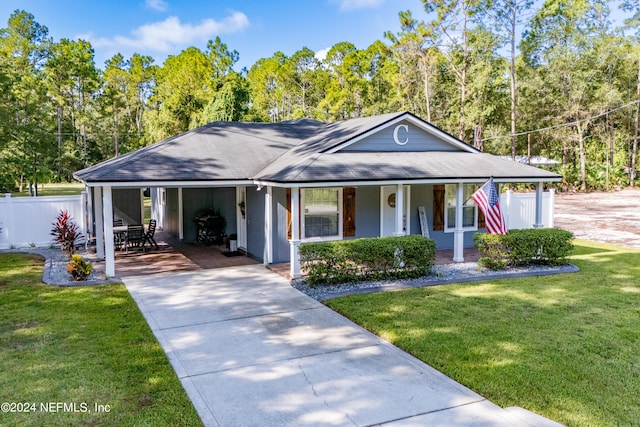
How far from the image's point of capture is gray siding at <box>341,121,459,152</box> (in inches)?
507

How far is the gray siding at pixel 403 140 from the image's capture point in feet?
42.3

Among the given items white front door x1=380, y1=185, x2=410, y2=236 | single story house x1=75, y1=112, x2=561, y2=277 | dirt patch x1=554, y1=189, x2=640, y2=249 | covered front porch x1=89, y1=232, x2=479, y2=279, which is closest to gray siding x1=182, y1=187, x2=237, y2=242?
single story house x1=75, y1=112, x2=561, y2=277

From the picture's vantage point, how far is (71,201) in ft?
48.2

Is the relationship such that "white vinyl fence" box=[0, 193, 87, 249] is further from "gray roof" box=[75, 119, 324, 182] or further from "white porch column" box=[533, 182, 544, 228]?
"white porch column" box=[533, 182, 544, 228]

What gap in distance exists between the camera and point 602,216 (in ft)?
73.9

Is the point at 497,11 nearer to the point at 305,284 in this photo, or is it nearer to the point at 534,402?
the point at 305,284

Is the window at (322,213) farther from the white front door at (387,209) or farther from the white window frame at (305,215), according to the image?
the white front door at (387,209)

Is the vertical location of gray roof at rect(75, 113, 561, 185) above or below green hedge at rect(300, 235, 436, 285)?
above

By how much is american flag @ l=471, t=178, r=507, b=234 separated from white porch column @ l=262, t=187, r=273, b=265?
16.0 ft

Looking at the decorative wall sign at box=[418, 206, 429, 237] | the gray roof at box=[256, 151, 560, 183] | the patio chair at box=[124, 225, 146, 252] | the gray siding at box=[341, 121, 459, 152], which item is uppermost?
the gray siding at box=[341, 121, 459, 152]

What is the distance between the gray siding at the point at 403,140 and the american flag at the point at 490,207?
3236 mm

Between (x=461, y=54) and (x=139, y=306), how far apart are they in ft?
113

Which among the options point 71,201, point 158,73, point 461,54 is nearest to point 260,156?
point 71,201

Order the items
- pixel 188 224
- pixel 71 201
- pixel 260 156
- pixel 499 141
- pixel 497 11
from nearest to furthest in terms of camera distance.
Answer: pixel 260 156 → pixel 71 201 → pixel 188 224 → pixel 497 11 → pixel 499 141
